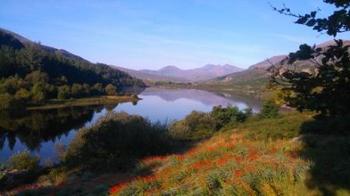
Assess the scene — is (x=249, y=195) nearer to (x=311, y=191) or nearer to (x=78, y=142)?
Answer: (x=311, y=191)

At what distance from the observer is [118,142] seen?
28734mm

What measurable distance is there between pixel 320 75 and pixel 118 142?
25119 millimetres

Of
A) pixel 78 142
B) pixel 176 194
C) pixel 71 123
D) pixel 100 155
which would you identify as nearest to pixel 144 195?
pixel 176 194

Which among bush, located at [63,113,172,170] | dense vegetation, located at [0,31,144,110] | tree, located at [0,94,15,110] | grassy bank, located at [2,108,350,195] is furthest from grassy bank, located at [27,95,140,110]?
grassy bank, located at [2,108,350,195]

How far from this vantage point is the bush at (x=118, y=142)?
2852 centimetres

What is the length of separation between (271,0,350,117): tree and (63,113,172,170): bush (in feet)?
76.3

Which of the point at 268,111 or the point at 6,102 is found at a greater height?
the point at 268,111

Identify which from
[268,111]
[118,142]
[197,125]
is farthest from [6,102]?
[118,142]

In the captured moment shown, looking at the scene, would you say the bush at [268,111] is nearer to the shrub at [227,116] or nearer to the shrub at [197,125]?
the shrub at [227,116]

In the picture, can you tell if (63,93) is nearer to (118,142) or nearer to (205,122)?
(205,122)

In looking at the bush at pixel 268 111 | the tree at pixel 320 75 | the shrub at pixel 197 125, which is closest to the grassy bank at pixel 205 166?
the tree at pixel 320 75

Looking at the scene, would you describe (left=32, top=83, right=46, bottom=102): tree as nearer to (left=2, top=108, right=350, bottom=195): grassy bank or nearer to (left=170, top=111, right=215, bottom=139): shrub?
(left=170, top=111, right=215, bottom=139): shrub

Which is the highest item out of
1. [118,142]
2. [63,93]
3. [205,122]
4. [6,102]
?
[118,142]

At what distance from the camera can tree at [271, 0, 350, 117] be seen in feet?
14.0
